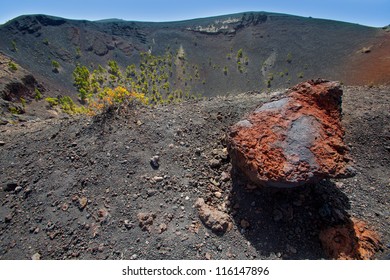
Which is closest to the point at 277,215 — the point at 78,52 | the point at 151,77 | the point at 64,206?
the point at 64,206

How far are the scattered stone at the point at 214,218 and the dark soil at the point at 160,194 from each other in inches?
4.0

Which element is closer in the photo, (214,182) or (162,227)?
(162,227)

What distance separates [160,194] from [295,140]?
2.61m

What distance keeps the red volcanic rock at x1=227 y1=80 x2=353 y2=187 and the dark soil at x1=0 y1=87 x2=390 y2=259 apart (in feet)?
2.07

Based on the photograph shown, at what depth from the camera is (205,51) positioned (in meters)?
47.1

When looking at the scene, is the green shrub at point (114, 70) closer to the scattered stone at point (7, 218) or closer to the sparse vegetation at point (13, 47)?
the sparse vegetation at point (13, 47)

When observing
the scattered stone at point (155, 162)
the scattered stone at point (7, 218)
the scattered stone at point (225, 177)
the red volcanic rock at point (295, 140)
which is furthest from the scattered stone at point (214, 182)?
the scattered stone at point (7, 218)

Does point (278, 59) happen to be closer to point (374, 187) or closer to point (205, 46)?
point (205, 46)

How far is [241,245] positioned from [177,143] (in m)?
2.46

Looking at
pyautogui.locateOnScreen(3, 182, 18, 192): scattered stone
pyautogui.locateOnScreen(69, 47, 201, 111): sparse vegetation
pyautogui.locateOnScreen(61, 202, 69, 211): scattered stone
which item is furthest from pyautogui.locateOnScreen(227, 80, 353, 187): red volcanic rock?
pyautogui.locateOnScreen(69, 47, 201, 111): sparse vegetation

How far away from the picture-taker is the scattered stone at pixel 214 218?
388 centimetres

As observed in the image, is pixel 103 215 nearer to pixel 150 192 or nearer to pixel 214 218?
pixel 150 192

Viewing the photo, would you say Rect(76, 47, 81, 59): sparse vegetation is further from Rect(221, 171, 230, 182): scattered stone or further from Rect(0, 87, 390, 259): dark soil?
Rect(221, 171, 230, 182): scattered stone

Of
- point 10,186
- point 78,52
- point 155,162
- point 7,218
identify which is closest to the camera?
point 7,218
